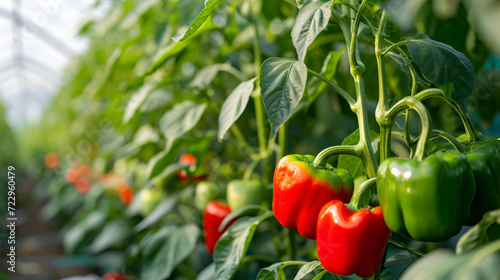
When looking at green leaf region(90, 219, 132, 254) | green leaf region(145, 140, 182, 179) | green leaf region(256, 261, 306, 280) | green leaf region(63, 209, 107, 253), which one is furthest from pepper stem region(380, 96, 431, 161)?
green leaf region(63, 209, 107, 253)

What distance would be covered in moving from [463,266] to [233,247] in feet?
1.82

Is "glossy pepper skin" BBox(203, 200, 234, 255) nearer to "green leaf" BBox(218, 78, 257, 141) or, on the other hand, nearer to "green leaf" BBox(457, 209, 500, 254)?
"green leaf" BBox(218, 78, 257, 141)

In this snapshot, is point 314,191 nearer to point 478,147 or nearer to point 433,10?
point 478,147

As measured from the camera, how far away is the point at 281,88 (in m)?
0.65

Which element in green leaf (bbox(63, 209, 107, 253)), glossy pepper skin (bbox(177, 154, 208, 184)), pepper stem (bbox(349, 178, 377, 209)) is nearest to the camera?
pepper stem (bbox(349, 178, 377, 209))

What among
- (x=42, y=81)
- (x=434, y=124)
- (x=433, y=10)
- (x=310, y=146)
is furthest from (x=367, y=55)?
(x=42, y=81)

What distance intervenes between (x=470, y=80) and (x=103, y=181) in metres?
2.51

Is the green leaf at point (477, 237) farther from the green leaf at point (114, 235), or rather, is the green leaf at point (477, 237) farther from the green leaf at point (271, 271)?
the green leaf at point (114, 235)

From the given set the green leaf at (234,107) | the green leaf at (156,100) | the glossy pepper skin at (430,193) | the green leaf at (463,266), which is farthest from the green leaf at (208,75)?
the green leaf at (463,266)

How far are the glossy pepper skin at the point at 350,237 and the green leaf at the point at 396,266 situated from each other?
0.08 m

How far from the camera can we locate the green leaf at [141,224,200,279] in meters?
1.22

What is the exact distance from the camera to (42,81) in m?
11.7

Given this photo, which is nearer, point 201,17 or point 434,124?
point 201,17

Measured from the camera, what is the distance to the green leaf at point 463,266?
1.17ft
